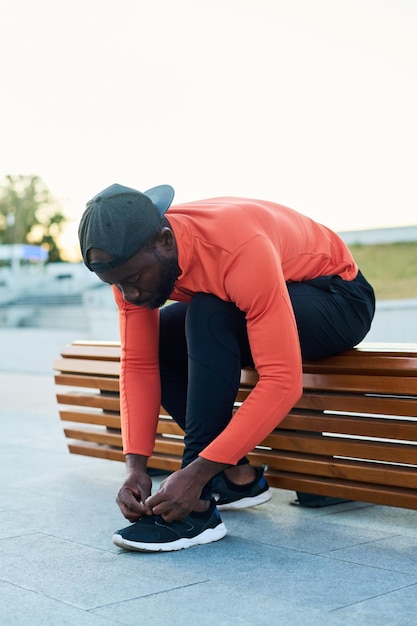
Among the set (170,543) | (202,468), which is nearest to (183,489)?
(202,468)

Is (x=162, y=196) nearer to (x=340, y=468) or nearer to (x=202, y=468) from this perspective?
(x=202, y=468)

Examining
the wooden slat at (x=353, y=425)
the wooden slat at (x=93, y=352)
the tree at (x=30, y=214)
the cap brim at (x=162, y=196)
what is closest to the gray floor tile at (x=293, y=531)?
the wooden slat at (x=353, y=425)

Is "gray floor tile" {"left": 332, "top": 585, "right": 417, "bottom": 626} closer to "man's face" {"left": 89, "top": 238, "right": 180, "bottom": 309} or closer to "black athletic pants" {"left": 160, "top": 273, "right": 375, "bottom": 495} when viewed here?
"black athletic pants" {"left": 160, "top": 273, "right": 375, "bottom": 495}

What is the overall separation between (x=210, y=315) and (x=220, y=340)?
79mm

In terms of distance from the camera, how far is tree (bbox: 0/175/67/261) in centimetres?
6203

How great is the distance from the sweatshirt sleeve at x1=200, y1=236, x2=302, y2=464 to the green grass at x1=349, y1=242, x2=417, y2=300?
3132 centimetres

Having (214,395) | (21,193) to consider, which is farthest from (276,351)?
(21,193)

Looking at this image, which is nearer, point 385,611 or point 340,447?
point 385,611

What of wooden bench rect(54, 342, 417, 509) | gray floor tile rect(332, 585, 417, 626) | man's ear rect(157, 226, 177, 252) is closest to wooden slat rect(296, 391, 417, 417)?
wooden bench rect(54, 342, 417, 509)

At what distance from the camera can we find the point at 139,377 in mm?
2848

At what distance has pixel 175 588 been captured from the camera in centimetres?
217

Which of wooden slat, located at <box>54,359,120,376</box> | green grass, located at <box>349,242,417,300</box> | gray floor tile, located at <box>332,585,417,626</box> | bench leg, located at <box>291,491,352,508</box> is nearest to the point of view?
gray floor tile, located at <box>332,585,417,626</box>

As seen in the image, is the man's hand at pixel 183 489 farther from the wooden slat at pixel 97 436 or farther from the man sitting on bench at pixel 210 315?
A: the wooden slat at pixel 97 436

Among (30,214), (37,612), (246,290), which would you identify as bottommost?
(30,214)
